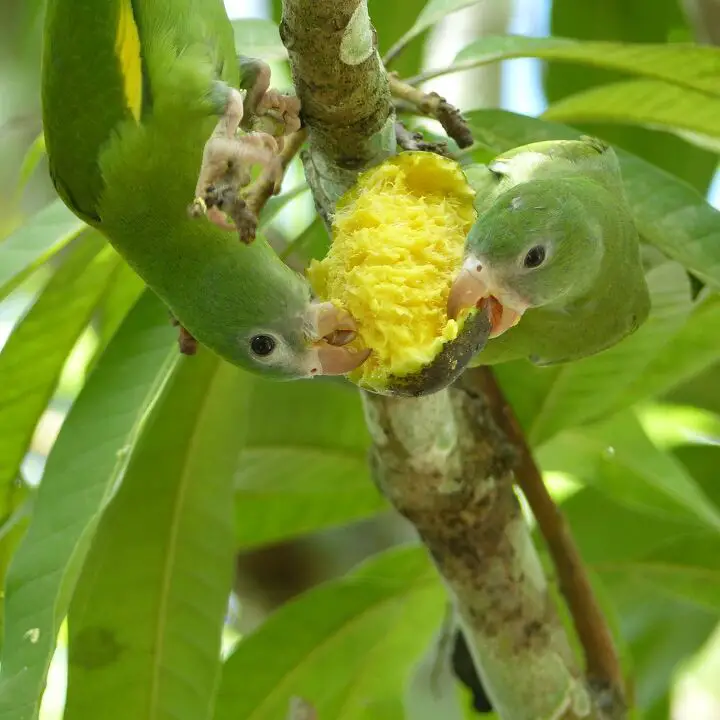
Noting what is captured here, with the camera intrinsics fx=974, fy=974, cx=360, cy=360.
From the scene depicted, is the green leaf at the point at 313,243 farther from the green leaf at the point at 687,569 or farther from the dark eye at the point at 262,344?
the green leaf at the point at 687,569

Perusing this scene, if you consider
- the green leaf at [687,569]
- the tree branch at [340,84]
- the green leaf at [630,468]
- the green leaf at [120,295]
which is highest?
the tree branch at [340,84]

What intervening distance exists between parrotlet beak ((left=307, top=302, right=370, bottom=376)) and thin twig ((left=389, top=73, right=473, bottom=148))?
197 millimetres

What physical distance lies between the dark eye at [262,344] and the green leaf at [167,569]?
233mm

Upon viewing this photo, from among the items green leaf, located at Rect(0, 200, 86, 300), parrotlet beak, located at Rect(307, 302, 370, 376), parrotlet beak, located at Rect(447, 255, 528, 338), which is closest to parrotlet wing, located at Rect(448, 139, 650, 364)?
parrotlet beak, located at Rect(447, 255, 528, 338)

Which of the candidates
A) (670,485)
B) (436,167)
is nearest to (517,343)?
(436,167)

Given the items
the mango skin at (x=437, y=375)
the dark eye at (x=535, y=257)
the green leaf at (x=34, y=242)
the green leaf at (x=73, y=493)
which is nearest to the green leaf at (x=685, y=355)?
the dark eye at (x=535, y=257)

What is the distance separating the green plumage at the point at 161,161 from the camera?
0.91m

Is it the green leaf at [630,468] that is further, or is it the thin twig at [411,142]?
the green leaf at [630,468]

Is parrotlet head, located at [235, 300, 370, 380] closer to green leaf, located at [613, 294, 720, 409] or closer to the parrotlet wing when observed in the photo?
the parrotlet wing

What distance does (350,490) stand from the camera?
149 centimetres

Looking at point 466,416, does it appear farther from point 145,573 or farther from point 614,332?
point 145,573

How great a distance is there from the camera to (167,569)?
1147 mm

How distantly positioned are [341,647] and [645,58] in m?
0.89

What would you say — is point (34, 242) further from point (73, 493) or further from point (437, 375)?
point (437, 375)
